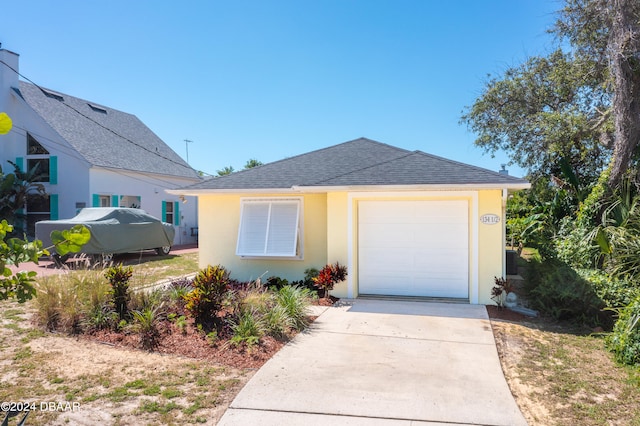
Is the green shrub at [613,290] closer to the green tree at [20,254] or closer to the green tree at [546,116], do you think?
the green tree at [546,116]

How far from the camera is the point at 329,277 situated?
918cm

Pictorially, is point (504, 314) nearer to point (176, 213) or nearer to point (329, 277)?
point (329, 277)

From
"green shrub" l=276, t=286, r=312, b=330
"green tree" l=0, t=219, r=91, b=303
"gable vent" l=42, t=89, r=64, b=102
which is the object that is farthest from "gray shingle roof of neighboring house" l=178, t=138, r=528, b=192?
"gable vent" l=42, t=89, r=64, b=102

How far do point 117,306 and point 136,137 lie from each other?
20.3 metres

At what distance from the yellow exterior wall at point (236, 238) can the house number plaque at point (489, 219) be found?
3875 millimetres

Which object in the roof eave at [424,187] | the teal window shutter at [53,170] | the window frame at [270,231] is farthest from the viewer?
the teal window shutter at [53,170]

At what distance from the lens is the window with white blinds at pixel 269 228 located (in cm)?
1052

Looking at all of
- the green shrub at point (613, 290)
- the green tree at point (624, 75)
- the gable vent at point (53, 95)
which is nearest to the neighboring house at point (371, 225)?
the green shrub at point (613, 290)

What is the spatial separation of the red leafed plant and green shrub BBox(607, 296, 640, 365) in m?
5.12

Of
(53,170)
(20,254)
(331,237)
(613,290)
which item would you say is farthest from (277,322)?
(53,170)

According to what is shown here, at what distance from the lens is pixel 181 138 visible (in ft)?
115

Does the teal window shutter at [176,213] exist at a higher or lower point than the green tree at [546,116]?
lower

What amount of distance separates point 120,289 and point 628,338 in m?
7.93

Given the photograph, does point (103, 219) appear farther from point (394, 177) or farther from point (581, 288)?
point (581, 288)
